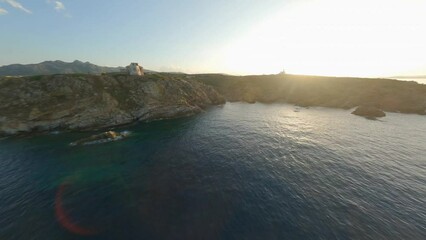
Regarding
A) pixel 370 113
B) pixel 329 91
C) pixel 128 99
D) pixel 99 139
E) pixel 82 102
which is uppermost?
pixel 329 91

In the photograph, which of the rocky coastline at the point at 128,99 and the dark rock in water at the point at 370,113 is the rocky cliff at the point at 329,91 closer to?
the rocky coastline at the point at 128,99

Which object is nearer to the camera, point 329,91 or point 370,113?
point 370,113

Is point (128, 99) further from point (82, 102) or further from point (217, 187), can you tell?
point (217, 187)

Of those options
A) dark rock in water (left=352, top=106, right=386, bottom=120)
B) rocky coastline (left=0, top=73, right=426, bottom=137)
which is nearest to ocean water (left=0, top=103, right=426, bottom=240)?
rocky coastline (left=0, top=73, right=426, bottom=137)

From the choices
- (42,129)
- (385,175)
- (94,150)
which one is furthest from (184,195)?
(42,129)

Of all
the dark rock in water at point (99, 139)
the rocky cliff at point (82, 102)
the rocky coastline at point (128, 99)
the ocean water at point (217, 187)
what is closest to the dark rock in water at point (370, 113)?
the rocky coastline at point (128, 99)

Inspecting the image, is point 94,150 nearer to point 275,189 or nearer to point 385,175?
point 275,189

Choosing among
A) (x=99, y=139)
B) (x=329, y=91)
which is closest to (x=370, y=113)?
(x=329, y=91)
